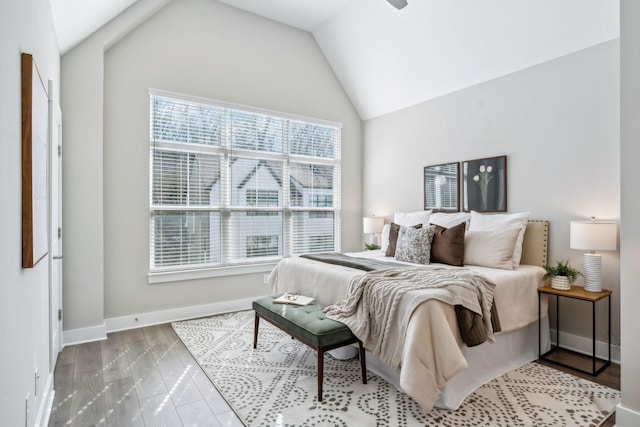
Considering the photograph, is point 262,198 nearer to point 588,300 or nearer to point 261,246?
point 261,246

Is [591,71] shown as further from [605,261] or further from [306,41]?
[306,41]

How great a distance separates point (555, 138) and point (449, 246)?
145cm

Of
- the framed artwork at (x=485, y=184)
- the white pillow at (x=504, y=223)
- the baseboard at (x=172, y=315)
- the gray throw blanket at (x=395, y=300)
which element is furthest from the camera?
the framed artwork at (x=485, y=184)

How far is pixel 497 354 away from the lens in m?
2.78

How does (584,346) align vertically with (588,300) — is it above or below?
below

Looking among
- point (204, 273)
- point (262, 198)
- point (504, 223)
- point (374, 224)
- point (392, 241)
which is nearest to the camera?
point (504, 223)

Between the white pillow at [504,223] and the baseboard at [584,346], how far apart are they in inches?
32.7

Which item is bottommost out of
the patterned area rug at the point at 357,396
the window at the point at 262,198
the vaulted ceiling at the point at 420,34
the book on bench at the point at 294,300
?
the patterned area rug at the point at 357,396

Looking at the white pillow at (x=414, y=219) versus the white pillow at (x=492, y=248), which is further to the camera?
the white pillow at (x=414, y=219)

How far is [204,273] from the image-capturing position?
4258 mm

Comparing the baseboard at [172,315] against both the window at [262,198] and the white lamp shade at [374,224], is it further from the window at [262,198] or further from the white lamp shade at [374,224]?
the white lamp shade at [374,224]
